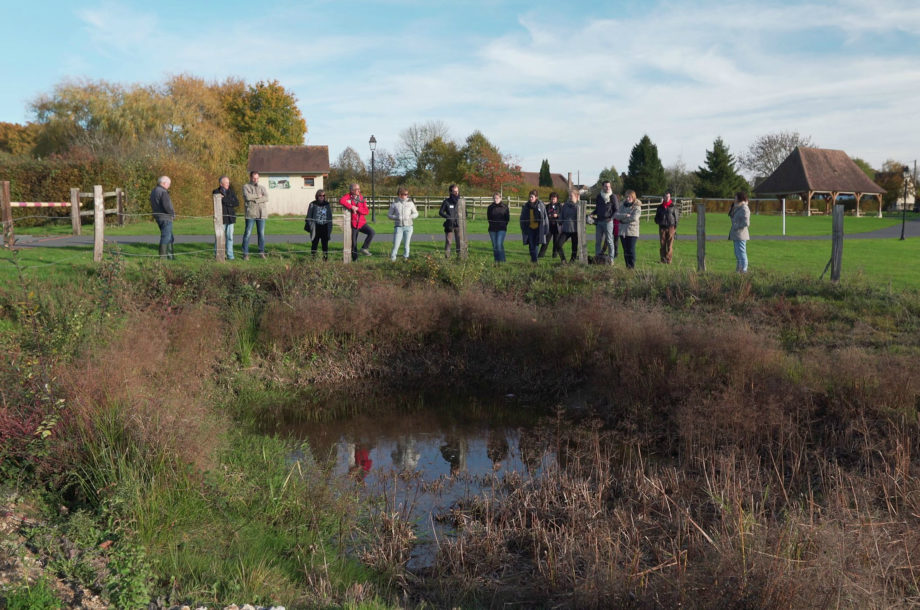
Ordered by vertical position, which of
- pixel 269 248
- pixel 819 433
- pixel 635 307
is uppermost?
pixel 269 248

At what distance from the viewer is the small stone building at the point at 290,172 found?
4331 cm

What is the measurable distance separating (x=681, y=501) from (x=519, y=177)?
48.3m

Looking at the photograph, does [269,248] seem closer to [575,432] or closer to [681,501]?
[575,432]

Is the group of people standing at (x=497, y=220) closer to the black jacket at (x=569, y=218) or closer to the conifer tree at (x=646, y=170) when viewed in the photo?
the black jacket at (x=569, y=218)

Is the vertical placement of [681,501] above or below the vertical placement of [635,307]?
below

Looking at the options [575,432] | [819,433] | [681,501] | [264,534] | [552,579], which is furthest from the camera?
[575,432]

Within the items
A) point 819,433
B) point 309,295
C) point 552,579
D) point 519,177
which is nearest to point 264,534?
point 552,579

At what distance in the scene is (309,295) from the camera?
41.8 ft

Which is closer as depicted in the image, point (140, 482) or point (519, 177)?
point (140, 482)

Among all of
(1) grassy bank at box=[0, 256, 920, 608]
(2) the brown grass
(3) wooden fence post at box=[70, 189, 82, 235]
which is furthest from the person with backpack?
(3) wooden fence post at box=[70, 189, 82, 235]

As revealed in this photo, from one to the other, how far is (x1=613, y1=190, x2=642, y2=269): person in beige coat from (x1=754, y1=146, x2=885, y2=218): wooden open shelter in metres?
38.7

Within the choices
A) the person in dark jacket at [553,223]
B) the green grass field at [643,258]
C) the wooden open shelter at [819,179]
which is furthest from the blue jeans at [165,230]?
the wooden open shelter at [819,179]

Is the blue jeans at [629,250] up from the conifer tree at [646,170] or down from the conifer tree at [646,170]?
down

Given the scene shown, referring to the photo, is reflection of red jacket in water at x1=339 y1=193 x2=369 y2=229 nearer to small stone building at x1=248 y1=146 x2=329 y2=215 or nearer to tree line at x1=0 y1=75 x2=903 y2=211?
tree line at x1=0 y1=75 x2=903 y2=211
